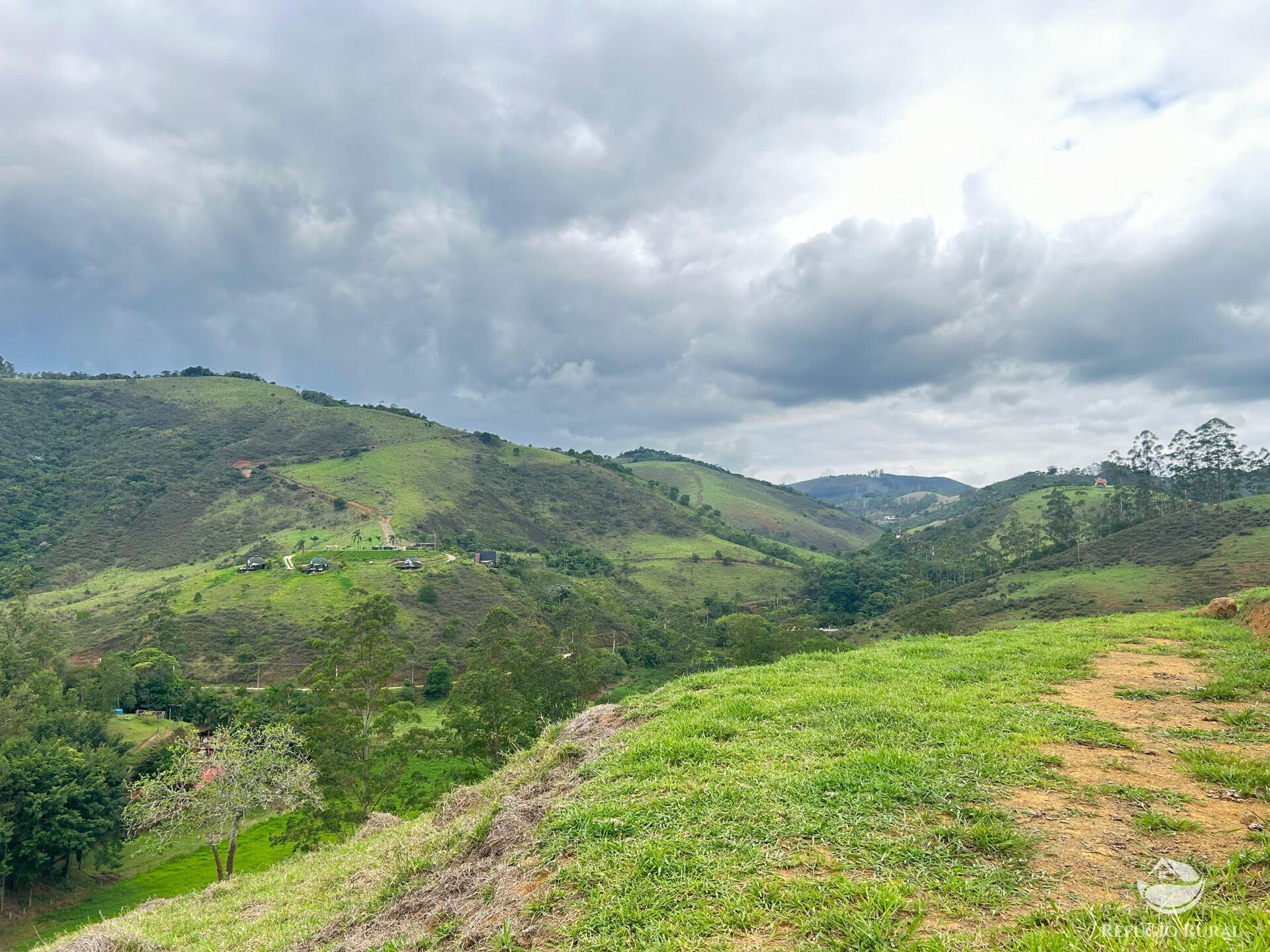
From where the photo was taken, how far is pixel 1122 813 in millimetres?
5613

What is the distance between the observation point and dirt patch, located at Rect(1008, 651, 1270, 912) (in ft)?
15.5

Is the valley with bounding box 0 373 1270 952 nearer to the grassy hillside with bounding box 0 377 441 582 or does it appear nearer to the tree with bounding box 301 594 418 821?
the tree with bounding box 301 594 418 821

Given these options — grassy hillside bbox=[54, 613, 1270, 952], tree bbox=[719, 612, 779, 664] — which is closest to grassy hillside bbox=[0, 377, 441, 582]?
tree bbox=[719, 612, 779, 664]

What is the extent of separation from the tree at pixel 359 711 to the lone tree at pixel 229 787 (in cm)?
133

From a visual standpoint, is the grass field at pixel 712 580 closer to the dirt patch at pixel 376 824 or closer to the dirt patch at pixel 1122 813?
the dirt patch at pixel 376 824

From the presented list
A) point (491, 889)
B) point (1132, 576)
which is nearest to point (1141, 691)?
point (491, 889)

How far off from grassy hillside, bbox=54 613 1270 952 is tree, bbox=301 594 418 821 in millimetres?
19062

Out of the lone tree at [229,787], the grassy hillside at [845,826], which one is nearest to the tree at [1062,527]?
the grassy hillside at [845,826]

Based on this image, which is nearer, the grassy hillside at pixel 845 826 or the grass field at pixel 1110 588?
the grassy hillside at pixel 845 826

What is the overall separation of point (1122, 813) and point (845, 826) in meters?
2.67

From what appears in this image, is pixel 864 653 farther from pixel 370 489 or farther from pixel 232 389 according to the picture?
pixel 232 389

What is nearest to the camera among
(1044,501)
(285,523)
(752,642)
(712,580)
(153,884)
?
(153,884)

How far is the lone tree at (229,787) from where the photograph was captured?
25.3 metres

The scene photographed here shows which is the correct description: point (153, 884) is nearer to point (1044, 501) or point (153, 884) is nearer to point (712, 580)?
point (712, 580)
